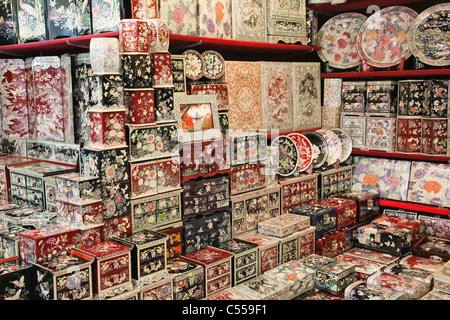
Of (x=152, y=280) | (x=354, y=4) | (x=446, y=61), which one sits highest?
(x=354, y=4)

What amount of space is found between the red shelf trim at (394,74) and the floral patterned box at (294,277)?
84.3 inches

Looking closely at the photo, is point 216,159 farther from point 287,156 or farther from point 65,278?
point 65,278

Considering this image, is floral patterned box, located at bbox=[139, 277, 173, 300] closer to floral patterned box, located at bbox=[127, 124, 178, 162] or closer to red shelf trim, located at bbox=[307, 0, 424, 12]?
floral patterned box, located at bbox=[127, 124, 178, 162]

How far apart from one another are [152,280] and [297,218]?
→ 59.9 inches

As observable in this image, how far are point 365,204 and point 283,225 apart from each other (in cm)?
120

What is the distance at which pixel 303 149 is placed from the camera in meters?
4.39

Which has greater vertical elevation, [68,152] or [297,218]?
[68,152]

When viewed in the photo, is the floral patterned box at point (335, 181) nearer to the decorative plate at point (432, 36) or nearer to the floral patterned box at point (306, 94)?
the floral patterned box at point (306, 94)

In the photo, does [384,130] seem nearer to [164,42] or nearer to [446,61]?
[446,61]

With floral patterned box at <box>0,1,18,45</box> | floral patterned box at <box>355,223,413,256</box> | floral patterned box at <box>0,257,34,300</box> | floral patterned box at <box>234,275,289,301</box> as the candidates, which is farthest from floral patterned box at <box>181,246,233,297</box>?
floral patterned box at <box>0,1,18,45</box>

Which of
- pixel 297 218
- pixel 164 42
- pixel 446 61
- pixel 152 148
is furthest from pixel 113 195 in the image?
pixel 446 61

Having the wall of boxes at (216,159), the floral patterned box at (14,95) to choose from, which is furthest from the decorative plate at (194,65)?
the floral patterned box at (14,95)

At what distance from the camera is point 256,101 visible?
13.6 feet

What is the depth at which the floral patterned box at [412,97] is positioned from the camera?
4.26m
